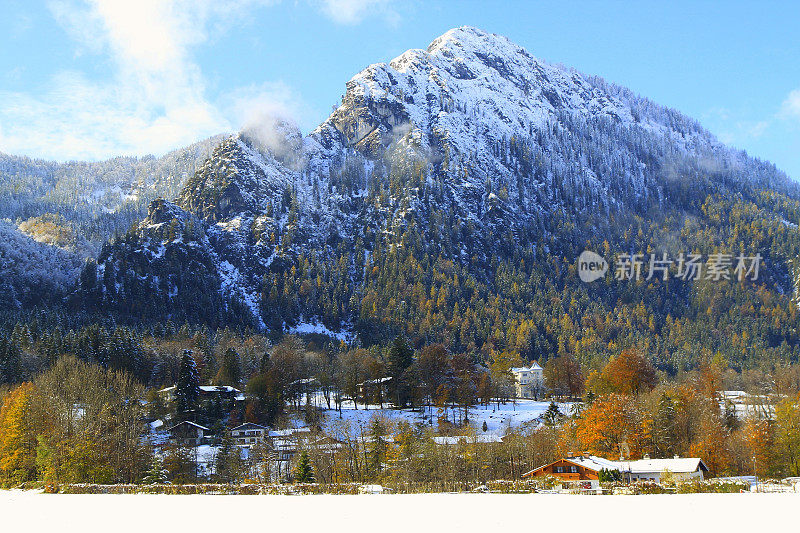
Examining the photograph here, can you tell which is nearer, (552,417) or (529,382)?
(552,417)

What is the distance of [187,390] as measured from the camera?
8844cm

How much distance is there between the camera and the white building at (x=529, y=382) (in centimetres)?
13588

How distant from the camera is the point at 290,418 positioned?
9406 centimetres

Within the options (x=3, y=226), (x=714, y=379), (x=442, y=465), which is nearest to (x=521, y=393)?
(x=714, y=379)

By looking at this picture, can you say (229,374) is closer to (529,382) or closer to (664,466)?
(529,382)

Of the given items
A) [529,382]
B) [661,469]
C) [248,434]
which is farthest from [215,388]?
[529,382]

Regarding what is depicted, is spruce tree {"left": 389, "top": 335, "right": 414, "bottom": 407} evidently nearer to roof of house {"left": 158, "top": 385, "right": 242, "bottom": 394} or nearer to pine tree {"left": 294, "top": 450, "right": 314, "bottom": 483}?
roof of house {"left": 158, "top": 385, "right": 242, "bottom": 394}

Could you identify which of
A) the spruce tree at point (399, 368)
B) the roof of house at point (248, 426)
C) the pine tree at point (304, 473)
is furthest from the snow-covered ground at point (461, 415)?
the pine tree at point (304, 473)

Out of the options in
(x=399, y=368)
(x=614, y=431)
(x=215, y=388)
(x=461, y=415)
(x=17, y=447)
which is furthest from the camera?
(x=399, y=368)

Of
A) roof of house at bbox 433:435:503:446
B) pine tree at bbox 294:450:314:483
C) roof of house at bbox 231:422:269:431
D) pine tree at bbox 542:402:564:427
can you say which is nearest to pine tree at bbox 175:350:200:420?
roof of house at bbox 231:422:269:431
